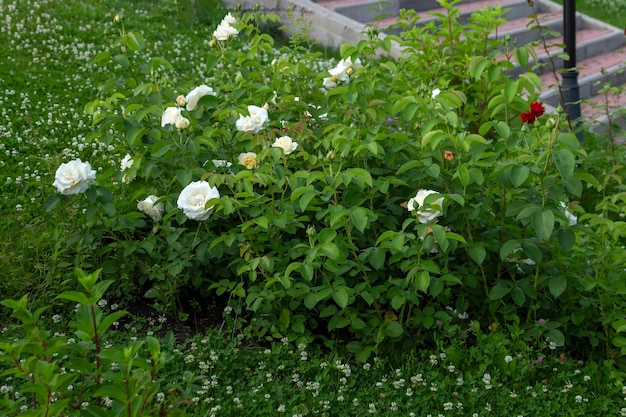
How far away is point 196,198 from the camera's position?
376 centimetres

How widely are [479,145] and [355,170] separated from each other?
589mm

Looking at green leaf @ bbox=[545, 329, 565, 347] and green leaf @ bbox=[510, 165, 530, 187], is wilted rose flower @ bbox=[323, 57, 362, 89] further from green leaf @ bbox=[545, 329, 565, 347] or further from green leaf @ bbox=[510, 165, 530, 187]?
green leaf @ bbox=[545, 329, 565, 347]

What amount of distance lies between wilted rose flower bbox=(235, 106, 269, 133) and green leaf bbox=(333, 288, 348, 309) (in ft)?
3.07

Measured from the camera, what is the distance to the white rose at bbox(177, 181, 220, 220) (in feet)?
12.3

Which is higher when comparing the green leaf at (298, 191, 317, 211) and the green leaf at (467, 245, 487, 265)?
the green leaf at (298, 191, 317, 211)

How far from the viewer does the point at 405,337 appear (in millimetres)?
3977

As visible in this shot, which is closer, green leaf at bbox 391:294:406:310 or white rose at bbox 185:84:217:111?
green leaf at bbox 391:294:406:310

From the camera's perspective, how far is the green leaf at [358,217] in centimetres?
359

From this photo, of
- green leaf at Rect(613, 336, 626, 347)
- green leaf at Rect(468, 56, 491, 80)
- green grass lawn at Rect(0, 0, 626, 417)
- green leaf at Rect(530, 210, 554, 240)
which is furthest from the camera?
green leaf at Rect(468, 56, 491, 80)

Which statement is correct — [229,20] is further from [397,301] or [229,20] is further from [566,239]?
[566,239]

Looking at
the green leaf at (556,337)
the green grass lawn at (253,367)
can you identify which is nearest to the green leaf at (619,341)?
the green grass lawn at (253,367)

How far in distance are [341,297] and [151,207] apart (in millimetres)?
1106

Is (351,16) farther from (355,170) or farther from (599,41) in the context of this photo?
(355,170)

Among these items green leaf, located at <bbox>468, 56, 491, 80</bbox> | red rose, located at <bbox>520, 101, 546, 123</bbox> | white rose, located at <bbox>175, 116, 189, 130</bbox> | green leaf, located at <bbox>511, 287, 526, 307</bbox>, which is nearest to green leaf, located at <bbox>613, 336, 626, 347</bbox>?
green leaf, located at <bbox>511, 287, 526, 307</bbox>
